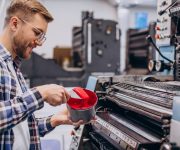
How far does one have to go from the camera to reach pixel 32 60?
454 centimetres

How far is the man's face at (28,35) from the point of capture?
4.61ft

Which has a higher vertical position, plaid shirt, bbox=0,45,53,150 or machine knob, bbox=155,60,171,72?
machine knob, bbox=155,60,171,72

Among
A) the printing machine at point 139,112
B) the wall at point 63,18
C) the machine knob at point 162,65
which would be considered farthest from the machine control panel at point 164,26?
the wall at point 63,18

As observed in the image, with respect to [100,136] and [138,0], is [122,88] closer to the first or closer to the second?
[100,136]

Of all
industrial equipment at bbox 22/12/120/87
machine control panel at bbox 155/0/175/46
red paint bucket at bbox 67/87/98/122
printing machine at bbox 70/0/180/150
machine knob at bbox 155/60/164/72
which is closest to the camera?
Answer: printing machine at bbox 70/0/180/150

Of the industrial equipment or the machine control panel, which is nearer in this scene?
the machine control panel

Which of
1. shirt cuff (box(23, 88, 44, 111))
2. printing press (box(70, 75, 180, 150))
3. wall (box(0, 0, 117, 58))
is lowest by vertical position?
printing press (box(70, 75, 180, 150))

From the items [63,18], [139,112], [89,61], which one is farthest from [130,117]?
[63,18]

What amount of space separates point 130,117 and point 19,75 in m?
0.65

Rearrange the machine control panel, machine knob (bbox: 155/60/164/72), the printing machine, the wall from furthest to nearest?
the wall < the machine control panel < machine knob (bbox: 155/60/164/72) < the printing machine

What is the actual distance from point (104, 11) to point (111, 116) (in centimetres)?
805

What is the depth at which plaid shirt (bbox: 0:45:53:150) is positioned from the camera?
1.17 m

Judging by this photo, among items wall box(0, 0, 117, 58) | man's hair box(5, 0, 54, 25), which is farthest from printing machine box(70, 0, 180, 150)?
→ wall box(0, 0, 117, 58)

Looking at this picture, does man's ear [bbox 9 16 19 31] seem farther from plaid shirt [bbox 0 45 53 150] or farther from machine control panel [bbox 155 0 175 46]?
machine control panel [bbox 155 0 175 46]
